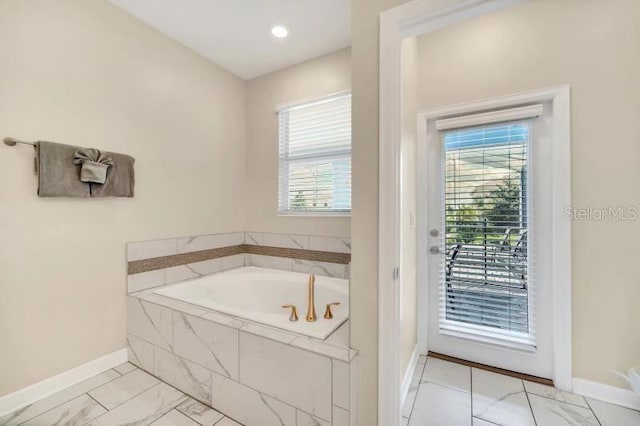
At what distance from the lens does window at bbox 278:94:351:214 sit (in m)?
2.52

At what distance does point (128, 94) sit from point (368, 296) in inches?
87.3

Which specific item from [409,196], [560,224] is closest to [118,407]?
[409,196]

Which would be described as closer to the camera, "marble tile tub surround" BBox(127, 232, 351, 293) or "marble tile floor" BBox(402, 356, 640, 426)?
"marble tile floor" BBox(402, 356, 640, 426)

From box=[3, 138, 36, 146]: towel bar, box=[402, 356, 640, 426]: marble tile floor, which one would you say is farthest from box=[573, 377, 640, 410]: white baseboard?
box=[3, 138, 36, 146]: towel bar

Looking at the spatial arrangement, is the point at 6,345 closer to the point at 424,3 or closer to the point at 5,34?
the point at 5,34

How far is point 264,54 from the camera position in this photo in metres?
2.56

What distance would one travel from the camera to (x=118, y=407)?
1.58 meters

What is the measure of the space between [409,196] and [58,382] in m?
2.54

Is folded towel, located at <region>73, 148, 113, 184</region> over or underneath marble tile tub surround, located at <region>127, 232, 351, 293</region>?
over

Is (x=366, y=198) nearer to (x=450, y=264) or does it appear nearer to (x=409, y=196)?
(x=409, y=196)

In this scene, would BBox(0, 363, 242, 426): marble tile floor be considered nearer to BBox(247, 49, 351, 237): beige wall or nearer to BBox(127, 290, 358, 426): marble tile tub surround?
BBox(127, 290, 358, 426): marble tile tub surround

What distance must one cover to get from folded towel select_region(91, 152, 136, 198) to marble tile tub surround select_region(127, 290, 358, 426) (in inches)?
30.6

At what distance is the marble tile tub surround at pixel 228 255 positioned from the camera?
217 cm

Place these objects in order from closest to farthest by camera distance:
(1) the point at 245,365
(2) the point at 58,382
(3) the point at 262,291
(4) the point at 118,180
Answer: (1) the point at 245,365 < (2) the point at 58,382 < (4) the point at 118,180 < (3) the point at 262,291
